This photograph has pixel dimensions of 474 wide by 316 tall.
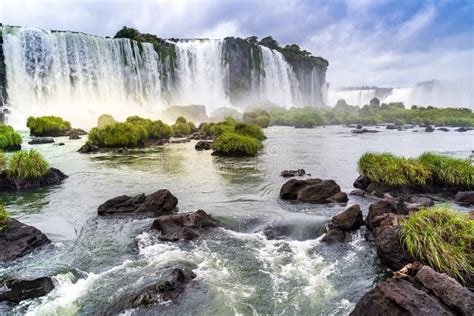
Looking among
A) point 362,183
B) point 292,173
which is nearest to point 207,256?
point 362,183

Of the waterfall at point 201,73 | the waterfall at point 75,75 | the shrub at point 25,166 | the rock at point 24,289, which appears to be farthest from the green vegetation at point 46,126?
the rock at point 24,289

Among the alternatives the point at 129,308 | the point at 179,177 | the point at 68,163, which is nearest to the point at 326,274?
the point at 129,308

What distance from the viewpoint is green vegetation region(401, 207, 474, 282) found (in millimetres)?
8694

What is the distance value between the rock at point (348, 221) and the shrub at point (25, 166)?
16177 millimetres

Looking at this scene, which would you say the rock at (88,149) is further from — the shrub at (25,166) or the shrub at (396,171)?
the shrub at (396,171)

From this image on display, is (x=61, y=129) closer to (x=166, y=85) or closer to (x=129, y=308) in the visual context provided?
(x=166, y=85)

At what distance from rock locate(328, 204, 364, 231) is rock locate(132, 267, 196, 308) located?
5617 millimetres

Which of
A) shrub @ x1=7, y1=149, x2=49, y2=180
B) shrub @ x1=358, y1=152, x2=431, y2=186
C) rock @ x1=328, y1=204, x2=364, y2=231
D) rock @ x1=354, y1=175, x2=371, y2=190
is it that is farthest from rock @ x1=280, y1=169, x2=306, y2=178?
shrub @ x1=7, y1=149, x2=49, y2=180

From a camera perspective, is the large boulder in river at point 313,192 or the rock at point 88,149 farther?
the rock at point 88,149

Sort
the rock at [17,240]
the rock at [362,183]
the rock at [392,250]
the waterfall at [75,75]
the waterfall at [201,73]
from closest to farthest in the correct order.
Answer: the rock at [392,250], the rock at [17,240], the rock at [362,183], the waterfall at [75,75], the waterfall at [201,73]

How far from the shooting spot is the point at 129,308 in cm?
827

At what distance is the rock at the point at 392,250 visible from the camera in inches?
384

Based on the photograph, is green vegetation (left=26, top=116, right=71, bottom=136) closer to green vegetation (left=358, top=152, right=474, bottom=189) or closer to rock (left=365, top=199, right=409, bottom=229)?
green vegetation (left=358, top=152, right=474, bottom=189)

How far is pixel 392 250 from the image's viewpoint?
10.1m
